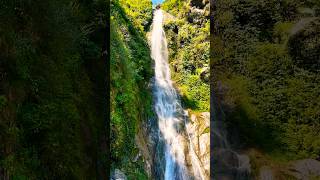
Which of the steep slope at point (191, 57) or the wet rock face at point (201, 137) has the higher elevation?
the steep slope at point (191, 57)

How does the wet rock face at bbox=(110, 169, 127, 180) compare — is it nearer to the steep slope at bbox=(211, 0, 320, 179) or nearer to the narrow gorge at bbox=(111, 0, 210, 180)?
the narrow gorge at bbox=(111, 0, 210, 180)

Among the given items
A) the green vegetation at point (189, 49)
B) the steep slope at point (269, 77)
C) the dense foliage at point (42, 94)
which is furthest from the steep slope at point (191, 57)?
the dense foliage at point (42, 94)

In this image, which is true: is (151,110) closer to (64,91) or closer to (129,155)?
(129,155)

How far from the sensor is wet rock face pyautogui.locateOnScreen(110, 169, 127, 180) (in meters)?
7.25

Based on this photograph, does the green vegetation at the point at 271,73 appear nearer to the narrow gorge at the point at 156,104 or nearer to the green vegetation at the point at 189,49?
the narrow gorge at the point at 156,104

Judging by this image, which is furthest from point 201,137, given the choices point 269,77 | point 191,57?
point 269,77

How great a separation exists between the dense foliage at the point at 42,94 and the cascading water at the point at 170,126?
152 inches

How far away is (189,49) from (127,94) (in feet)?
15.6

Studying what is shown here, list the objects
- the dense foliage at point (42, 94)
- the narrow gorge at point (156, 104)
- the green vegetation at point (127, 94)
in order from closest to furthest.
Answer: the dense foliage at point (42, 94)
the green vegetation at point (127, 94)
the narrow gorge at point (156, 104)

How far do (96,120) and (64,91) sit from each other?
200 centimetres

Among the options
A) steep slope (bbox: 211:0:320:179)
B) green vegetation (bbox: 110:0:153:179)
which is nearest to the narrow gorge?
green vegetation (bbox: 110:0:153:179)

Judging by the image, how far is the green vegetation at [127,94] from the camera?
749 centimetres

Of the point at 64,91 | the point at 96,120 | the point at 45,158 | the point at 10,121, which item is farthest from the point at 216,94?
the point at 10,121

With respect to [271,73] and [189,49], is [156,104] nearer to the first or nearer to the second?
[189,49]
